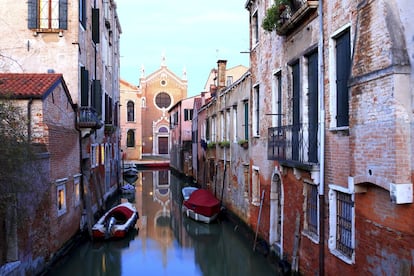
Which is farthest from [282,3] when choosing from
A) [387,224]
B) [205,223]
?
[205,223]

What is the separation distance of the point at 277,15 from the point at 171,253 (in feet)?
25.1

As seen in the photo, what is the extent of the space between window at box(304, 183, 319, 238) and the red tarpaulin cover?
25.4 feet

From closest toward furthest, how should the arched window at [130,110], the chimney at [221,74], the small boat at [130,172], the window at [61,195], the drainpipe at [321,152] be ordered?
1. the drainpipe at [321,152]
2. the window at [61,195]
3. the chimney at [221,74]
4. the small boat at [130,172]
5. the arched window at [130,110]

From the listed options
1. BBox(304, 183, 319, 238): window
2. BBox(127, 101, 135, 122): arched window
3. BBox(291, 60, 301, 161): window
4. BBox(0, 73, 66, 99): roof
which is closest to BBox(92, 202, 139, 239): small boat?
BBox(0, 73, 66, 99): roof

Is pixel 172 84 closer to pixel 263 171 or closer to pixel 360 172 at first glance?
pixel 263 171

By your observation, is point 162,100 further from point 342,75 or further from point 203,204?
point 342,75

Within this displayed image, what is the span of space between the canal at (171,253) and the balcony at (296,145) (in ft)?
9.79

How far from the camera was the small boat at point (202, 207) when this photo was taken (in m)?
15.6

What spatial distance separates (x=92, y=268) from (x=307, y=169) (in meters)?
6.67

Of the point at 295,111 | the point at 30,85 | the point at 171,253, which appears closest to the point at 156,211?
the point at 171,253

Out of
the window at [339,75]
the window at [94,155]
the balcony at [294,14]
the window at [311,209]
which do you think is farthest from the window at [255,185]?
the window at [94,155]

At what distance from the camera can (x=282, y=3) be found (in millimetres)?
8555

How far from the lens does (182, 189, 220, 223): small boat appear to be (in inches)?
614

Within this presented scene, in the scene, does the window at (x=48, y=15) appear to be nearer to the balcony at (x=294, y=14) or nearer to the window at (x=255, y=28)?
the window at (x=255, y=28)
